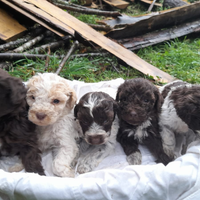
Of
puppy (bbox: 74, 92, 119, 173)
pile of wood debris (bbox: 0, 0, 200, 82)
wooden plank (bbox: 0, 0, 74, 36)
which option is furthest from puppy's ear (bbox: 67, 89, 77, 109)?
wooden plank (bbox: 0, 0, 74, 36)

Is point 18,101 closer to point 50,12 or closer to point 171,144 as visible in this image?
point 171,144

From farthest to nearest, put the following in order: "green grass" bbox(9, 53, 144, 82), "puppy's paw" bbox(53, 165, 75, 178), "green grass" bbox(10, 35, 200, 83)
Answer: "green grass" bbox(10, 35, 200, 83) → "green grass" bbox(9, 53, 144, 82) → "puppy's paw" bbox(53, 165, 75, 178)

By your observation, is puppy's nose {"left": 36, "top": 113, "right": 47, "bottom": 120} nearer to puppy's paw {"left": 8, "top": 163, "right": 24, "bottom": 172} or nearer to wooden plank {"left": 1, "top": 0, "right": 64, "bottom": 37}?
puppy's paw {"left": 8, "top": 163, "right": 24, "bottom": 172}

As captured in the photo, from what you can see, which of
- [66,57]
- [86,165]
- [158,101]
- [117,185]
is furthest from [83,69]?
[117,185]

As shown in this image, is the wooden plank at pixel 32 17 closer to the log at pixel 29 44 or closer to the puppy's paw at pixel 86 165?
the log at pixel 29 44

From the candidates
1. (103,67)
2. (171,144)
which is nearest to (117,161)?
(171,144)

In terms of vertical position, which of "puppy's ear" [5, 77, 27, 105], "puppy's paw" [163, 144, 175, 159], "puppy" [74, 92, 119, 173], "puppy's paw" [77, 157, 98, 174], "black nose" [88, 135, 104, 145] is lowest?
"puppy's paw" [77, 157, 98, 174]
